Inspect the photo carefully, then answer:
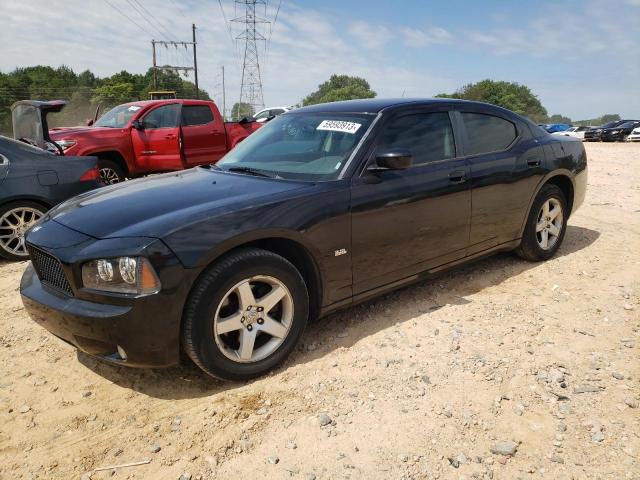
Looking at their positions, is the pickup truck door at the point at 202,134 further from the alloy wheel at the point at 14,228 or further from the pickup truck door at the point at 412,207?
the pickup truck door at the point at 412,207

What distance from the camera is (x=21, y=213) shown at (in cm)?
523

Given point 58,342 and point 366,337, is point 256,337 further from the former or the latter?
point 58,342

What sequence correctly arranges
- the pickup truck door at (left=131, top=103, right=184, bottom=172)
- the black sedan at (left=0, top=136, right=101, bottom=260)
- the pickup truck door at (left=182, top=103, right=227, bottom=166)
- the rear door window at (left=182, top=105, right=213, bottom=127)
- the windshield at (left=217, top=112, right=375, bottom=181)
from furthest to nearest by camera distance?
the rear door window at (left=182, top=105, right=213, bottom=127) < the pickup truck door at (left=182, top=103, right=227, bottom=166) < the pickup truck door at (left=131, top=103, right=184, bottom=172) < the black sedan at (left=0, top=136, right=101, bottom=260) < the windshield at (left=217, top=112, right=375, bottom=181)

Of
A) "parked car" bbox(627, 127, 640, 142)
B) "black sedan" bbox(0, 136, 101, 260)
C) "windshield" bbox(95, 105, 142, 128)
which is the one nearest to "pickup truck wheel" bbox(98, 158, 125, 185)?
"windshield" bbox(95, 105, 142, 128)

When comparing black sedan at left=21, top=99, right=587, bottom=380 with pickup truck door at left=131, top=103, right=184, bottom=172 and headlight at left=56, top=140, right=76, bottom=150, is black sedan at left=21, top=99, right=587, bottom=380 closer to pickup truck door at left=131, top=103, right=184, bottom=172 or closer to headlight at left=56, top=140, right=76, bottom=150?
headlight at left=56, top=140, right=76, bottom=150

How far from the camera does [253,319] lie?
274cm

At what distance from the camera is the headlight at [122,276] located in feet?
7.73

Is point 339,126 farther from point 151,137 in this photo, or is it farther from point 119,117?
point 119,117

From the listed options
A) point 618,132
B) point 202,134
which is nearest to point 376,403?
point 202,134

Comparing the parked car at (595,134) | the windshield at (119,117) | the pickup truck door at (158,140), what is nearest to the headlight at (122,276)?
the pickup truck door at (158,140)

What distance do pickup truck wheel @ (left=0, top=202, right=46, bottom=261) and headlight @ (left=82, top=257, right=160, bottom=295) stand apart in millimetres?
3374

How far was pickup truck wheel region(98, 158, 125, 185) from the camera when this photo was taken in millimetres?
8383

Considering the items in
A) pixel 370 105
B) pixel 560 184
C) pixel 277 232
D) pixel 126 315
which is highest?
pixel 370 105

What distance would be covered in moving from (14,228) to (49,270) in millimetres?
3104
